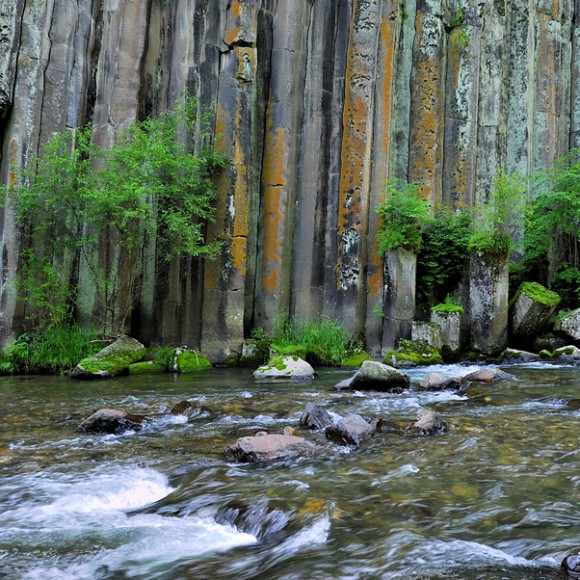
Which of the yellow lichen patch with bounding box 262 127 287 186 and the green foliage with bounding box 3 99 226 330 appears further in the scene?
the yellow lichen patch with bounding box 262 127 287 186

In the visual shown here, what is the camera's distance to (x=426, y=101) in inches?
640

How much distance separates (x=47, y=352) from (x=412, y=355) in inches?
317

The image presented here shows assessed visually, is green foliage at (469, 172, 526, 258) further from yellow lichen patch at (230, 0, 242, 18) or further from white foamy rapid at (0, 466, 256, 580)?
white foamy rapid at (0, 466, 256, 580)

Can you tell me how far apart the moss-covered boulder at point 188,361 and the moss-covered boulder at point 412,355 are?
4114 mm

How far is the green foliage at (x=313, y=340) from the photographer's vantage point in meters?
13.0

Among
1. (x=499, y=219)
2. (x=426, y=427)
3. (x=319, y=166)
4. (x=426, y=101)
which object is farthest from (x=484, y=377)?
(x=426, y=101)

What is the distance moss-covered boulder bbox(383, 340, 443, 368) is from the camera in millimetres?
12422

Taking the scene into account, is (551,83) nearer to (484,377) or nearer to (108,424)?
(484,377)

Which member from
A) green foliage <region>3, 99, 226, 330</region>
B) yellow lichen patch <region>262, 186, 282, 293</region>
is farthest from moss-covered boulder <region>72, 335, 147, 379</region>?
yellow lichen patch <region>262, 186, 282, 293</region>

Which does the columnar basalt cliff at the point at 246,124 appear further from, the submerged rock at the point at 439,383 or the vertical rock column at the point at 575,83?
the vertical rock column at the point at 575,83

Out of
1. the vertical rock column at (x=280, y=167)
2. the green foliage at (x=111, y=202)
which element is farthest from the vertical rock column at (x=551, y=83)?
the green foliage at (x=111, y=202)

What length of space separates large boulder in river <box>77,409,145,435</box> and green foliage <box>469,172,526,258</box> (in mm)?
10372

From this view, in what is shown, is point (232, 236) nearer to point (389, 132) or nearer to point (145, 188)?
point (145, 188)

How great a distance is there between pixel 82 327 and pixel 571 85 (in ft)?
62.8
